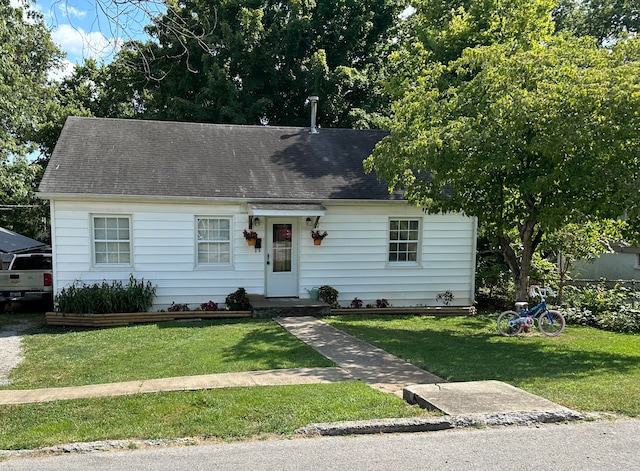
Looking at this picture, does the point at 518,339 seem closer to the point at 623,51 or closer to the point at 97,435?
the point at 623,51

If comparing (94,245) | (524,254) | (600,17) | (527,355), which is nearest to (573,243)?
(524,254)

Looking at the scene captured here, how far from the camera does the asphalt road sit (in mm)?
4086

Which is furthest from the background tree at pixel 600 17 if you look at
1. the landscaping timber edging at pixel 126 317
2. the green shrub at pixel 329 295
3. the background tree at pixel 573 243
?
the landscaping timber edging at pixel 126 317

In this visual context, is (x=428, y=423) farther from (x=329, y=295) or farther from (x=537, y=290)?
(x=329, y=295)

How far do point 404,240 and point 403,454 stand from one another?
10.0m

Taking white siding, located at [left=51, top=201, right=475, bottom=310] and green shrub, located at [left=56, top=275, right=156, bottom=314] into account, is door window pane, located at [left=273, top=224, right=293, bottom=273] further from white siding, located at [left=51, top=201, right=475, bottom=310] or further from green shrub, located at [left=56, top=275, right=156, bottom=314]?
green shrub, located at [left=56, top=275, right=156, bottom=314]

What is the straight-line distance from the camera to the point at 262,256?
43.0ft

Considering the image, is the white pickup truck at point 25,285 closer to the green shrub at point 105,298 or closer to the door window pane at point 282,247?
the green shrub at point 105,298

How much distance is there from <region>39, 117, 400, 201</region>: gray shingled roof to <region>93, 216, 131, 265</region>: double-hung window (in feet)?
2.67

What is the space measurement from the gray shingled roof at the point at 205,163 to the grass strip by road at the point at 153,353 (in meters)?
3.43

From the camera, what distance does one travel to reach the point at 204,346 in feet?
29.5

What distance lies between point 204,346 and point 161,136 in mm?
8056

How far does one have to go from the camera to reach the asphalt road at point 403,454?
4.09m

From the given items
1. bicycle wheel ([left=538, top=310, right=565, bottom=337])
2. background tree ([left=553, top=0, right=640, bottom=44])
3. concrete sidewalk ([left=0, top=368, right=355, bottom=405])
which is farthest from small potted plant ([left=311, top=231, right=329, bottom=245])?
background tree ([left=553, top=0, right=640, bottom=44])
